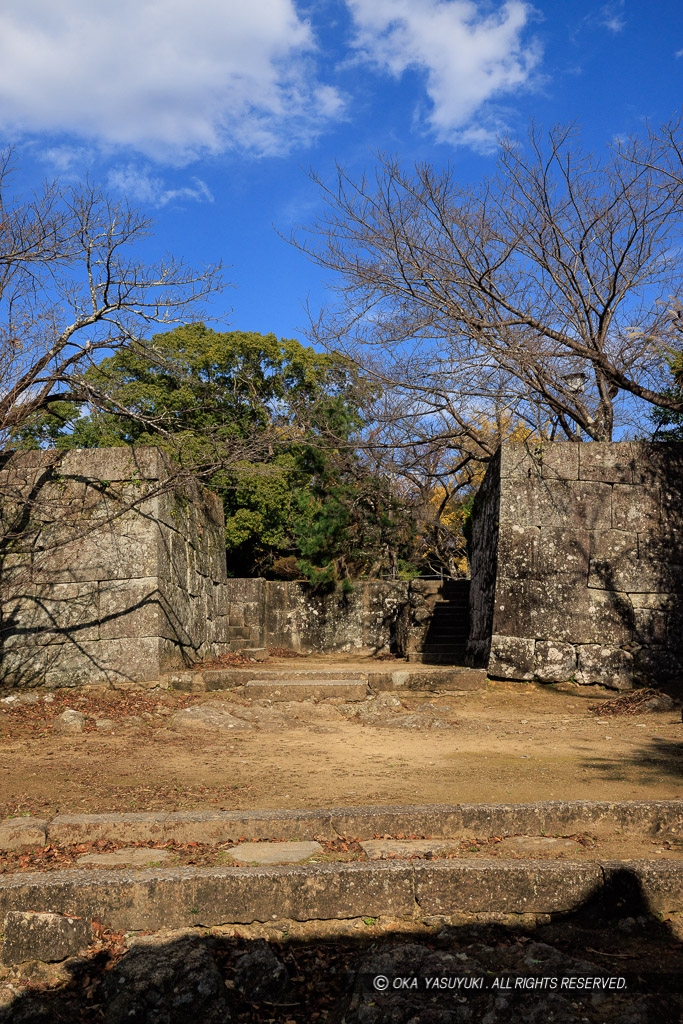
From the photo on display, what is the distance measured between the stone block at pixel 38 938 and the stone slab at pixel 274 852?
76 centimetres

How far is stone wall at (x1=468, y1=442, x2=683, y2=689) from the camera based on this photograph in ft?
29.2

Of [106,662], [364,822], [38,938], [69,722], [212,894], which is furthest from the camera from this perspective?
[106,662]

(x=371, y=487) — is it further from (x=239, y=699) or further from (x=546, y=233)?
(x=239, y=699)

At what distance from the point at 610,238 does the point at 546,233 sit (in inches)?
37.6

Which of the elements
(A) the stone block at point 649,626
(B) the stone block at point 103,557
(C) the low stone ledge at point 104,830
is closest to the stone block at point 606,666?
(A) the stone block at point 649,626

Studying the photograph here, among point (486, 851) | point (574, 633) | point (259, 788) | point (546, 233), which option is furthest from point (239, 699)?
point (546, 233)

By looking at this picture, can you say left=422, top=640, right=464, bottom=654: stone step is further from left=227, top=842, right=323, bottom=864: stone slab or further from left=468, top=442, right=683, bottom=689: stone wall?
left=227, top=842, right=323, bottom=864: stone slab

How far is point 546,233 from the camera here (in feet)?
37.1

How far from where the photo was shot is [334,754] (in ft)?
19.3

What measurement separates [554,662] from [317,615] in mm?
5819

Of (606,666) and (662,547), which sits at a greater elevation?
(662,547)

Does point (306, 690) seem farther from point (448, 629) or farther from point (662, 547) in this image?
point (448, 629)

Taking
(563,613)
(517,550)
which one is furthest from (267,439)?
(563,613)

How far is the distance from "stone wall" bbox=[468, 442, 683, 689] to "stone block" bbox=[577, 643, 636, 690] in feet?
0.04
